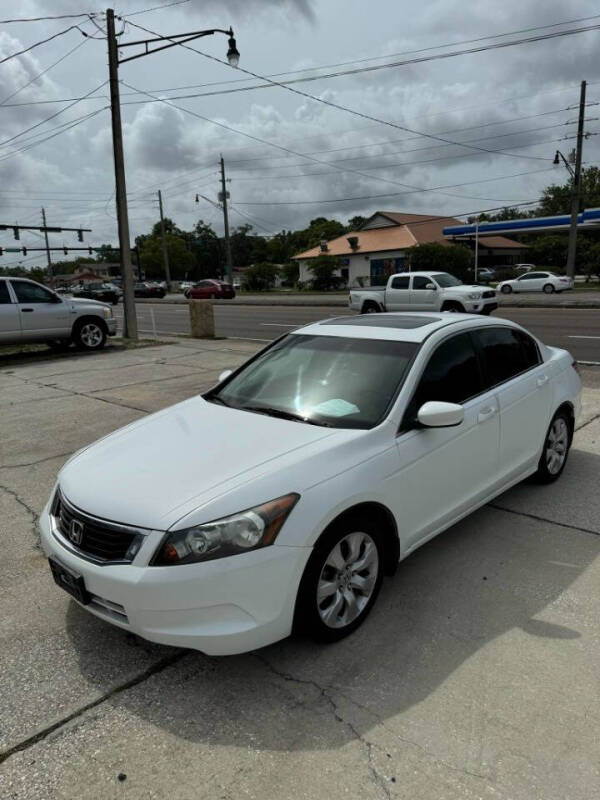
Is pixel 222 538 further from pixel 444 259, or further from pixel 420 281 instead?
pixel 444 259

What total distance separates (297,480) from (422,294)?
18.0m

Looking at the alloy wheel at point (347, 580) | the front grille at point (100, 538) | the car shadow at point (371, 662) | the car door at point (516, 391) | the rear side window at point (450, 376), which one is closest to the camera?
the car shadow at point (371, 662)

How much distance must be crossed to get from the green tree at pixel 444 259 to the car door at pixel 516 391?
3631 cm

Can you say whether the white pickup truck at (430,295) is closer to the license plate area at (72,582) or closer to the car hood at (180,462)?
the car hood at (180,462)

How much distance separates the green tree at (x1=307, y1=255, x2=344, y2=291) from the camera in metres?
51.9

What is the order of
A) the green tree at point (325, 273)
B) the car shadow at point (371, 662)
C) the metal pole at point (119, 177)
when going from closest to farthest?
the car shadow at point (371, 662) → the metal pole at point (119, 177) → the green tree at point (325, 273)

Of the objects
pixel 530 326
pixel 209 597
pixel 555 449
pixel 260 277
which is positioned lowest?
pixel 530 326

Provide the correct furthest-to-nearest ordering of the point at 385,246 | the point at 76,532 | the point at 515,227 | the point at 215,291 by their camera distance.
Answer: the point at 515,227, the point at 385,246, the point at 215,291, the point at 76,532

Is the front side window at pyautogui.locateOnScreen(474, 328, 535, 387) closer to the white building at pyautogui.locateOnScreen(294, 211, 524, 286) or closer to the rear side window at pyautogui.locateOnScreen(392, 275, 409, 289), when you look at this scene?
the rear side window at pyautogui.locateOnScreen(392, 275, 409, 289)

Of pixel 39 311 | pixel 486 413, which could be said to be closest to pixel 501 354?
pixel 486 413

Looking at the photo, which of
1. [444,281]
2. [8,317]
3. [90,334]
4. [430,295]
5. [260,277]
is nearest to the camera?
[8,317]

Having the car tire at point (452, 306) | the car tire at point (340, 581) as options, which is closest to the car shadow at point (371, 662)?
the car tire at point (340, 581)

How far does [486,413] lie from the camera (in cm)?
374

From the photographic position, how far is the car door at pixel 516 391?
13.1 ft
